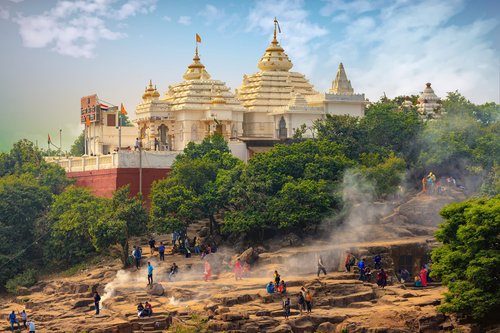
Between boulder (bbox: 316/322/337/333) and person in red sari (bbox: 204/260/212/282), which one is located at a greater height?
person in red sari (bbox: 204/260/212/282)

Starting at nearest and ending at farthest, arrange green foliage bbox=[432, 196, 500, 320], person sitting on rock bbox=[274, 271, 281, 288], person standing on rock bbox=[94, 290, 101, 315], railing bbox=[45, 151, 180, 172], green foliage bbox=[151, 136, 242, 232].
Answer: green foliage bbox=[432, 196, 500, 320], person sitting on rock bbox=[274, 271, 281, 288], person standing on rock bbox=[94, 290, 101, 315], green foliage bbox=[151, 136, 242, 232], railing bbox=[45, 151, 180, 172]

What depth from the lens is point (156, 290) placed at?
49219 millimetres

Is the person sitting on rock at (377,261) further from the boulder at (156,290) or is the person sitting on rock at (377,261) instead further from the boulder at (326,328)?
the boulder at (156,290)

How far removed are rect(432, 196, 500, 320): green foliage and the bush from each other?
1930cm

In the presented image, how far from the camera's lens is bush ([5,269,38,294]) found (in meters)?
55.8

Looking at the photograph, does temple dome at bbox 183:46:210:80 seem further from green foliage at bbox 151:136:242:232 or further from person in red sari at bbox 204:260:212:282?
person in red sari at bbox 204:260:212:282

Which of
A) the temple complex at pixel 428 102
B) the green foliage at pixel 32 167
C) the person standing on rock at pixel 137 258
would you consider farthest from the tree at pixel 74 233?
the temple complex at pixel 428 102

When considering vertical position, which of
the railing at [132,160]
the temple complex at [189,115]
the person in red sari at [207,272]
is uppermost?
the temple complex at [189,115]

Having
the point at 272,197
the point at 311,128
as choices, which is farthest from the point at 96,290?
the point at 311,128

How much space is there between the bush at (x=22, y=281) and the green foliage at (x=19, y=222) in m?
0.84

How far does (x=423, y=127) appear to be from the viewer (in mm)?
63688

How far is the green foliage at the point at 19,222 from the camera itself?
57.6 metres

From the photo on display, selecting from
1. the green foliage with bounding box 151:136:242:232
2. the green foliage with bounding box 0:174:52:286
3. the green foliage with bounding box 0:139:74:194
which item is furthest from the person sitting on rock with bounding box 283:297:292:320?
the green foliage with bounding box 0:139:74:194

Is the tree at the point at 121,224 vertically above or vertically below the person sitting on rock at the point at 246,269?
above
